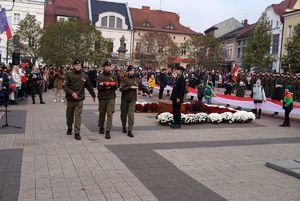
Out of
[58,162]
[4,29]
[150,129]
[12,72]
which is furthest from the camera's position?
[4,29]

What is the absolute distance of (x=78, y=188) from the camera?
6762mm

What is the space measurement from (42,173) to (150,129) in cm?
572

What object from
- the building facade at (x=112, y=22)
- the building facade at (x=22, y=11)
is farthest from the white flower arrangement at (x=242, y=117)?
the building facade at (x=112, y=22)

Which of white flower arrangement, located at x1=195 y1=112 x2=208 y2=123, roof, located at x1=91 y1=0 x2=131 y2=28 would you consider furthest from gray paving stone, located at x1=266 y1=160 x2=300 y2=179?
roof, located at x1=91 y1=0 x2=131 y2=28

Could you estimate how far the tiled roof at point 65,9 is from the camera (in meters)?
68.9

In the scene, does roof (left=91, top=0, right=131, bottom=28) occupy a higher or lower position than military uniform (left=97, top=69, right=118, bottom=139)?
higher

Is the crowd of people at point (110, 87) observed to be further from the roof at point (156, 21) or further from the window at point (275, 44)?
the roof at point (156, 21)

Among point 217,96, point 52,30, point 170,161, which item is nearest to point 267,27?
point 52,30

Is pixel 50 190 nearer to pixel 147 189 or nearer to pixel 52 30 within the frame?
pixel 147 189

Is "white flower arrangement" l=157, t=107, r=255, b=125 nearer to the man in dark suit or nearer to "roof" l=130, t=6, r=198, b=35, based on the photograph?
the man in dark suit

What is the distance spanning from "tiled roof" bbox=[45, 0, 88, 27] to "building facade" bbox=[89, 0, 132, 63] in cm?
162

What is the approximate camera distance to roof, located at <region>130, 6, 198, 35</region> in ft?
250

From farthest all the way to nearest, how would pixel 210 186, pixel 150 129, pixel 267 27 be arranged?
1. pixel 267 27
2. pixel 150 129
3. pixel 210 186

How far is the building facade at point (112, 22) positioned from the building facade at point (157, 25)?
3.50 feet
